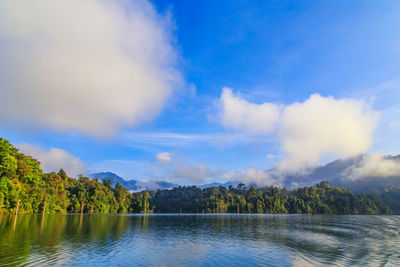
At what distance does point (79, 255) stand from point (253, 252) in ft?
72.1

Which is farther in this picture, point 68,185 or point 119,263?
point 68,185

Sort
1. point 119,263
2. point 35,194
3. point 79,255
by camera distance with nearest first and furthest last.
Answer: point 119,263 → point 79,255 → point 35,194

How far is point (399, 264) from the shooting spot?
2777 cm

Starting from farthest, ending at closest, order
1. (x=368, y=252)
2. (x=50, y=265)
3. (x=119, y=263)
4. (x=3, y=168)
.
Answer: (x=3, y=168) < (x=368, y=252) < (x=119, y=263) < (x=50, y=265)

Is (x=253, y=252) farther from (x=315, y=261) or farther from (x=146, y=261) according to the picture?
(x=146, y=261)

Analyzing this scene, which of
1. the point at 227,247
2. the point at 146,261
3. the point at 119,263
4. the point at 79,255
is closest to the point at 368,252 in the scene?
the point at 227,247

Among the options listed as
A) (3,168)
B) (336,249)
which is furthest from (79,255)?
(3,168)

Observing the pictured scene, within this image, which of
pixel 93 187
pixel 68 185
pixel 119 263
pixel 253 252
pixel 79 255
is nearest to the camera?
pixel 119 263

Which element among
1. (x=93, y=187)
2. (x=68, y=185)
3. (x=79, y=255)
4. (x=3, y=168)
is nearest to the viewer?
(x=79, y=255)

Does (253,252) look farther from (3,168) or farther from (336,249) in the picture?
(3,168)

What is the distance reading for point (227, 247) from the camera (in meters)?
35.8

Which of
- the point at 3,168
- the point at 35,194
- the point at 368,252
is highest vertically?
the point at 3,168

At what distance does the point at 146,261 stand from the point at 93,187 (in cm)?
19005

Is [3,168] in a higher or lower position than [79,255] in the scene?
higher
